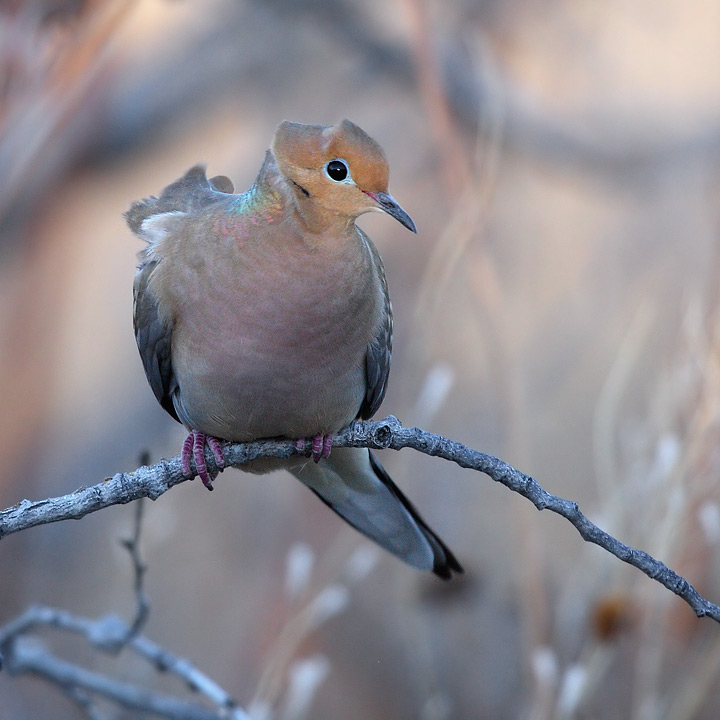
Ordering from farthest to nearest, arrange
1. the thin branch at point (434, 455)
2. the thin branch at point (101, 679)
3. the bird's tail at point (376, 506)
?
the bird's tail at point (376, 506), the thin branch at point (101, 679), the thin branch at point (434, 455)

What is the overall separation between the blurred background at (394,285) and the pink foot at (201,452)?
120 centimetres

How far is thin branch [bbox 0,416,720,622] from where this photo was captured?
1.54 metres

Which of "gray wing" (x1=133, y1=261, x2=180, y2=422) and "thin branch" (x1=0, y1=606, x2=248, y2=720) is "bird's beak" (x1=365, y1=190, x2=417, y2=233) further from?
"thin branch" (x1=0, y1=606, x2=248, y2=720)

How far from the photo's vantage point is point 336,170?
1.90m

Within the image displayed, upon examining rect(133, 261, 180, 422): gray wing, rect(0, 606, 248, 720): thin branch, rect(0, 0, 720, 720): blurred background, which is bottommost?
rect(0, 606, 248, 720): thin branch

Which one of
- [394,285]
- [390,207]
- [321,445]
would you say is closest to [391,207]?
[390,207]

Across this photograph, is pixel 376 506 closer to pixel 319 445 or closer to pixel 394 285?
pixel 319 445

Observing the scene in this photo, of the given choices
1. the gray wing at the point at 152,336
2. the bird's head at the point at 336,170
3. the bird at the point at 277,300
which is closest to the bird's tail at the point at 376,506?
the bird at the point at 277,300

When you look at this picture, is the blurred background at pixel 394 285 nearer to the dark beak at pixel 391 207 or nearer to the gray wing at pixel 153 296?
the gray wing at pixel 153 296

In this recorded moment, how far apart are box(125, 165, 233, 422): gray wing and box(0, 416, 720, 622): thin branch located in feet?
1.66

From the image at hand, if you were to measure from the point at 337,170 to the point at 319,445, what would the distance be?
0.63m

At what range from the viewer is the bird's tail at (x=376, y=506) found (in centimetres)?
236

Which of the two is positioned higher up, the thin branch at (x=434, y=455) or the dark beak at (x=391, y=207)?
the dark beak at (x=391, y=207)

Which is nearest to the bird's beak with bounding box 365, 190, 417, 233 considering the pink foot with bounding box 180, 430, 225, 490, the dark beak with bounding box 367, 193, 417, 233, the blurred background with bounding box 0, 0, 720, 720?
the dark beak with bounding box 367, 193, 417, 233
